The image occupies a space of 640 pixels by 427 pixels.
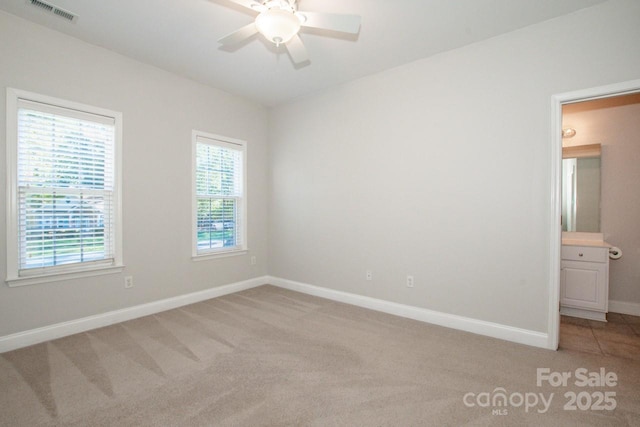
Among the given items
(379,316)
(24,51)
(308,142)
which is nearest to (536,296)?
(379,316)

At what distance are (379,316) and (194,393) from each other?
2059mm

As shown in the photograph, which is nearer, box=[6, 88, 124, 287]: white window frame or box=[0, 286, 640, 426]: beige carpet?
box=[0, 286, 640, 426]: beige carpet

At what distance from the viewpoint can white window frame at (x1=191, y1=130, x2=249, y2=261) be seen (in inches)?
150

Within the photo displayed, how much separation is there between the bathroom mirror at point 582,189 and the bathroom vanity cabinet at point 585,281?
464 mm

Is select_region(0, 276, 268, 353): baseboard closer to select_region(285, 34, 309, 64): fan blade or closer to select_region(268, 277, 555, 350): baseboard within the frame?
select_region(268, 277, 555, 350): baseboard

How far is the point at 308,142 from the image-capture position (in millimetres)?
4242

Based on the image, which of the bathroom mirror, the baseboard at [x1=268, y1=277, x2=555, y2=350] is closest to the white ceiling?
the bathroom mirror

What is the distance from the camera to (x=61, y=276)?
2799mm

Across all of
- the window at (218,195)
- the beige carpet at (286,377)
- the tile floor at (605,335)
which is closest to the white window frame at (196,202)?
the window at (218,195)

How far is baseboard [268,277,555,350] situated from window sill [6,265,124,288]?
2.30m

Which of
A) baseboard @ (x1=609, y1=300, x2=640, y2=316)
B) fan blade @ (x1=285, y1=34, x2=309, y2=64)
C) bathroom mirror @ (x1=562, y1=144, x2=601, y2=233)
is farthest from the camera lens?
bathroom mirror @ (x1=562, y1=144, x2=601, y2=233)

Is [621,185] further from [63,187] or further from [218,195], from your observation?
[63,187]

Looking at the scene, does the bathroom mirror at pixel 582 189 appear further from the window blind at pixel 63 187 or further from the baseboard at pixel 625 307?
the window blind at pixel 63 187

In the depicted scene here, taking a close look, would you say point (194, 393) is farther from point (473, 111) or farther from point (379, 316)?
point (473, 111)
